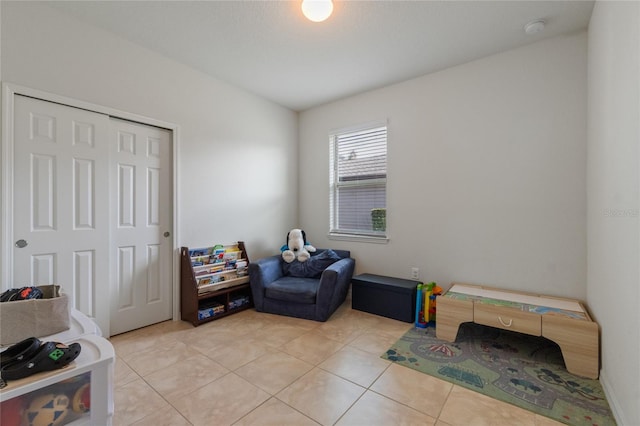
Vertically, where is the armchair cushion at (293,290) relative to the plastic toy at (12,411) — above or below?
below

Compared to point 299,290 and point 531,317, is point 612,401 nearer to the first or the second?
point 531,317

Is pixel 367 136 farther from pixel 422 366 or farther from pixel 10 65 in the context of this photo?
pixel 10 65

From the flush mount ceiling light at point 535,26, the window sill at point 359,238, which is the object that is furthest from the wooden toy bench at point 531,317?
the flush mount ceiling light at point 535,26

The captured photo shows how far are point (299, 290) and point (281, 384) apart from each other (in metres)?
1.16

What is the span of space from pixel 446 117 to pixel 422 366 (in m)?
2.43

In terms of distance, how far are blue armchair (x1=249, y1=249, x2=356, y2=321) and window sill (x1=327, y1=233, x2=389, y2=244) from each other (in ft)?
1.27

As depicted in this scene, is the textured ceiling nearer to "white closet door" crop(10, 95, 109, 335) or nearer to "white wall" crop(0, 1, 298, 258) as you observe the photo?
"white wall" crop(0, 1, 298, 258)

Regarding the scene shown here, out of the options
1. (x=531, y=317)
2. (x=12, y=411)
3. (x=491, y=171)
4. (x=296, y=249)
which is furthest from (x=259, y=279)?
(x=491, y=171)

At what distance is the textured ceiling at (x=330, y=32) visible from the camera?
207 centimetres

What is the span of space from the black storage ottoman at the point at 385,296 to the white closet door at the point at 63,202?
A: 2.48m

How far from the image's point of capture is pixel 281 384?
180 cm

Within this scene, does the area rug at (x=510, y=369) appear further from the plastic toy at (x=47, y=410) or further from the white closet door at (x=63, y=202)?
the white closet door at (x=63, y=202)

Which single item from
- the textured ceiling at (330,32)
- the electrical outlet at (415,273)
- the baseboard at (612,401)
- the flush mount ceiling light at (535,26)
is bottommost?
the baseboard at (612,401)

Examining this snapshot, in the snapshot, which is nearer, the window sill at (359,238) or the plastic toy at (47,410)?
the plastic toy at (47,410)
